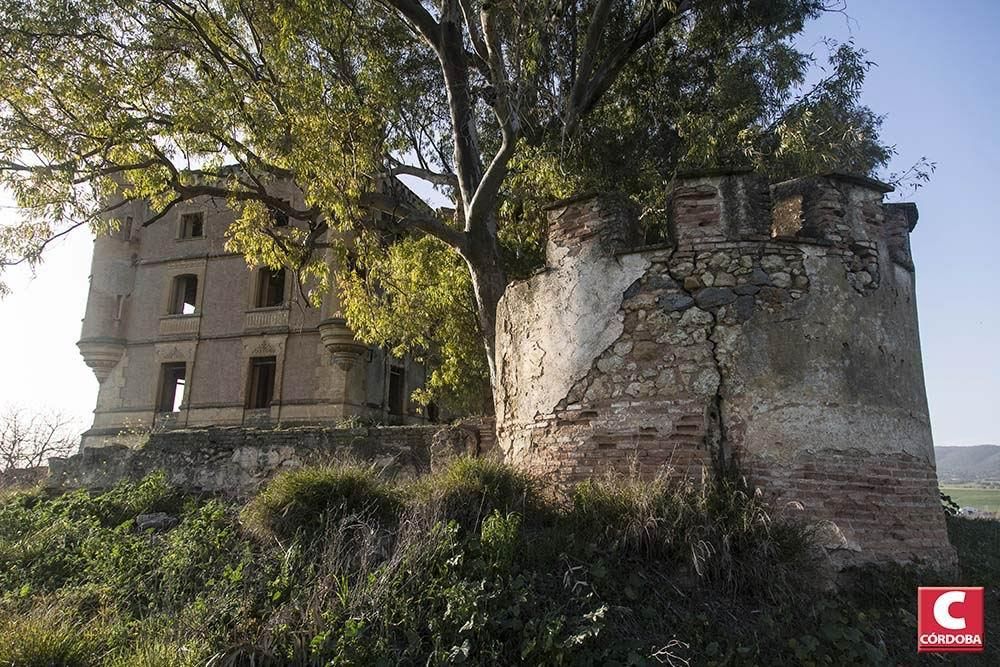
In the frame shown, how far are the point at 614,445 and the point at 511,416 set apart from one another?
1.39 metres

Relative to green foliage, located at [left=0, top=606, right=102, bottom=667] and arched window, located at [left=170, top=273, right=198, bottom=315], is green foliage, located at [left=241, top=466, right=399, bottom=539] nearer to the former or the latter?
green foliage, located at [left=0, top=606, right=102, bottom=667]

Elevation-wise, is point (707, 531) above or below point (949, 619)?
above

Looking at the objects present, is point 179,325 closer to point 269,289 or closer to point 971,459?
point 269,289

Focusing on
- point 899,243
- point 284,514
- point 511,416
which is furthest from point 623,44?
point 284,514

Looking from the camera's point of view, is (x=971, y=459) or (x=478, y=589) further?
(x=971, y=459)

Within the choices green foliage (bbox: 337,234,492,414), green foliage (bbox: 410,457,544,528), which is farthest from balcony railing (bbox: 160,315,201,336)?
green foliage (bbox: 410,457,544,528)

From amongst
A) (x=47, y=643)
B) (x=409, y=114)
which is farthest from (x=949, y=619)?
(x=409, y=114)

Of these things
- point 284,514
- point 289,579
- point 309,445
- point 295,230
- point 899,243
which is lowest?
point 289,579

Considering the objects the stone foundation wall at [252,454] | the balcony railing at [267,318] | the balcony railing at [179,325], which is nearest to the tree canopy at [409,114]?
the stone foundation wall at [252,454]

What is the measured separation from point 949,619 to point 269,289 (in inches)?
865

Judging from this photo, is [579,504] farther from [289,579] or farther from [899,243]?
[899,243]

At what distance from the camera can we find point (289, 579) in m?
5.01

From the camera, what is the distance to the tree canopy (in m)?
8.98

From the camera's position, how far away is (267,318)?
22641mm
